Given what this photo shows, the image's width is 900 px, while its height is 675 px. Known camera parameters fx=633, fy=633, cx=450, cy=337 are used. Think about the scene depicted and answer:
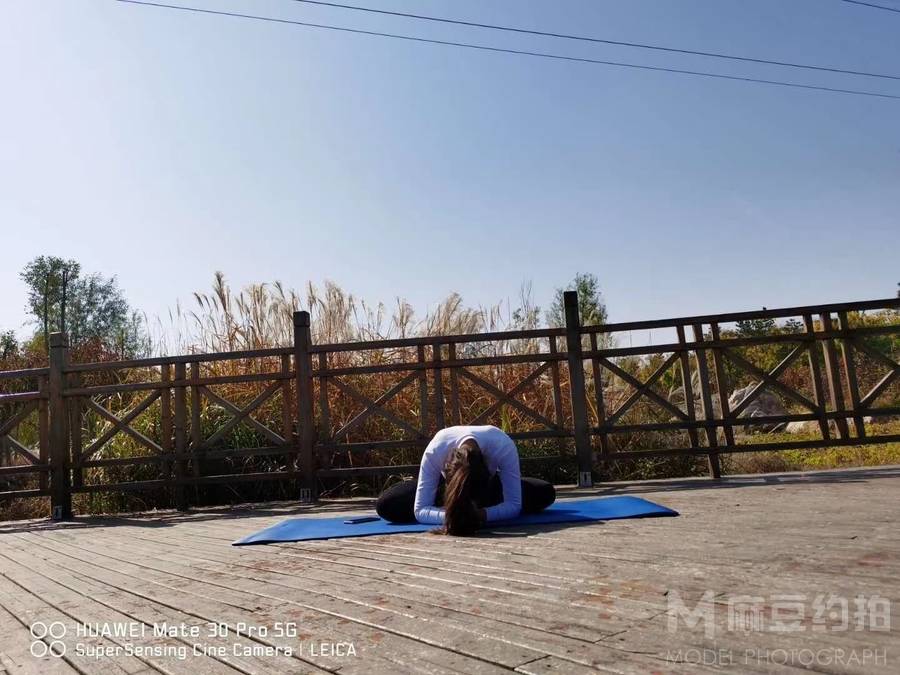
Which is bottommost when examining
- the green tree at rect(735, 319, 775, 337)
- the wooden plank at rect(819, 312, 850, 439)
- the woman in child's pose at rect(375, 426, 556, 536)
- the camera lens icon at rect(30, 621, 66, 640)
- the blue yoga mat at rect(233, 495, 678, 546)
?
the blue yoga mat at rect(233, 495, 678, 546)

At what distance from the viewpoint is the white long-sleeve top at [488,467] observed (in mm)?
4250

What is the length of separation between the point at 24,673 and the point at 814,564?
8.86 ft

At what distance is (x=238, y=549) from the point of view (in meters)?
4.07

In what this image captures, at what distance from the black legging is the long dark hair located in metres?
0.41

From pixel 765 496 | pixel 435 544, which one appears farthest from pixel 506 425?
pixel 435 544

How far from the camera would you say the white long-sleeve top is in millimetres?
4250

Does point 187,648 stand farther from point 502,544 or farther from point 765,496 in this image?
point 765,496

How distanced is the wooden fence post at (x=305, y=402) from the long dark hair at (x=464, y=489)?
3.36 m

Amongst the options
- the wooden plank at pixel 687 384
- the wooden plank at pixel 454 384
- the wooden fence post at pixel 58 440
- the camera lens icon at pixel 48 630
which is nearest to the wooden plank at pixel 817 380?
the wooden plank at pixel 687 384

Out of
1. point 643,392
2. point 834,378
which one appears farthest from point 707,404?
point 834,378

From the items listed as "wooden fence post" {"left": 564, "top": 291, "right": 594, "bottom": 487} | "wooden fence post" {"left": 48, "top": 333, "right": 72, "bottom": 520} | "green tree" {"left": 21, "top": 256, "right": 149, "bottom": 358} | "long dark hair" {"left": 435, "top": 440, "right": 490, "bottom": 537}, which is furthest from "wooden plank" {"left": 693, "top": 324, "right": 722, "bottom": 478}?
"green tree" {"left": 21, "top": 256, "right": 149, "bottom": 358}

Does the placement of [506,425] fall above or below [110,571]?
above

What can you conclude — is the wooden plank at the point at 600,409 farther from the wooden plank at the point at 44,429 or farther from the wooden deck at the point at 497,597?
the wooden plank at the point at 44,429

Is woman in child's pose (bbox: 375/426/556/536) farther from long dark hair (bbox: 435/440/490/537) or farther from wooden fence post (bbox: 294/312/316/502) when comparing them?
wooden fence post (bbox: 294/312/316/502)
